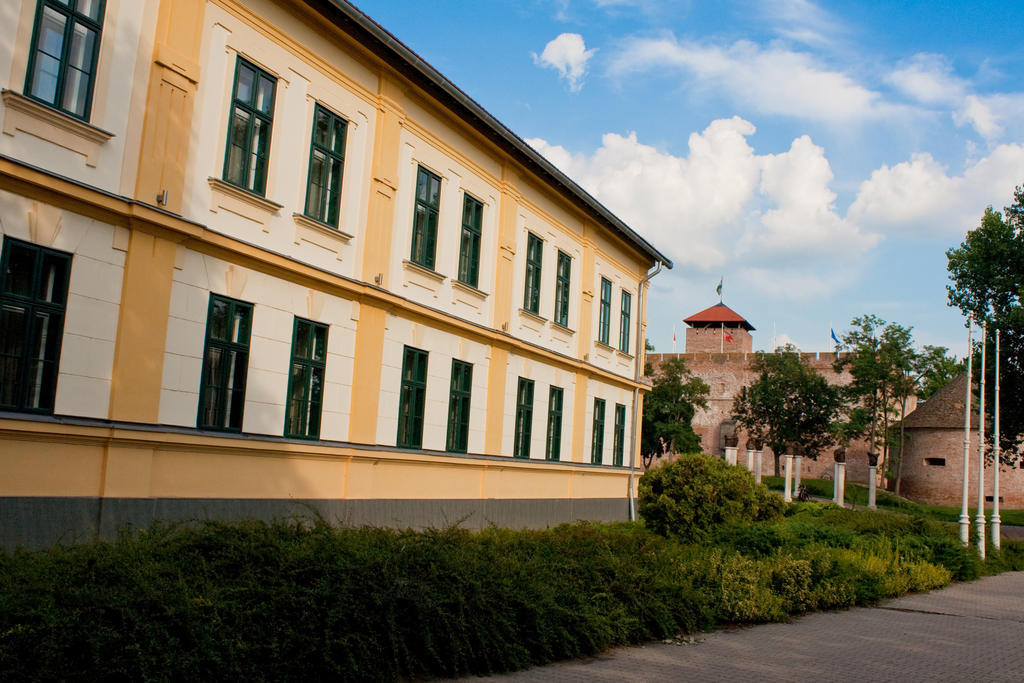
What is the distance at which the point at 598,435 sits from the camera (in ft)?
88.8

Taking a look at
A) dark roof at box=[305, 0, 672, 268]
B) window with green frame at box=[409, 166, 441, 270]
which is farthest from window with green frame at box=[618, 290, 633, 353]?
window with green frame at box=[409, 166, 441, 270]

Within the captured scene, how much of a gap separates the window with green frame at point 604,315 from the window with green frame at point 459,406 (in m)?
7.86

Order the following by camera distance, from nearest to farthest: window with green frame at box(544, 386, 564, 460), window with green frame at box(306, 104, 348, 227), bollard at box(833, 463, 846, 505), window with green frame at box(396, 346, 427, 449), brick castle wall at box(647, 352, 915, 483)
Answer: window with green frame at box(306, 104, 348, 227)
window with green frame at box(396, 346, 427, 449)
window with green frame at box(544, 386, 564, 460)
bollard at box(833, 463, 846, 505)
brick castle wall at box(647, 352, 915, 483)

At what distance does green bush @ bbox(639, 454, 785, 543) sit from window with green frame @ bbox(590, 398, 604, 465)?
7642 millimetres

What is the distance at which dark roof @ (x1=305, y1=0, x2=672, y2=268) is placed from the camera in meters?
15.3

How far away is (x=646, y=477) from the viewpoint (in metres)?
18.9

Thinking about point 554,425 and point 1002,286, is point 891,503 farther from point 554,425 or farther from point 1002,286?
point 554,425

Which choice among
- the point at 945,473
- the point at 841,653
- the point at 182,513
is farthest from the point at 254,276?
the point at 945,473

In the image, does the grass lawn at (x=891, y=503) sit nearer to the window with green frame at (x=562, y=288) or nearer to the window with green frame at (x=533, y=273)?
the window with green frame at (x=562, y=288)

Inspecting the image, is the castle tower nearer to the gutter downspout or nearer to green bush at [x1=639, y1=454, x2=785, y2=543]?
the gutter downspout

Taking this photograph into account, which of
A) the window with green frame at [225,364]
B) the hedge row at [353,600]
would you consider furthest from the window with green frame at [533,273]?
the hedge row at [353,600]

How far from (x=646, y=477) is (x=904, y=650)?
8941 mm

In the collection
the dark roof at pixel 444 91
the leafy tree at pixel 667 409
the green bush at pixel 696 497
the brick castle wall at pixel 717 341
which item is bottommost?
the green bush at pixel 696 497

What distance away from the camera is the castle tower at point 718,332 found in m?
78.6
